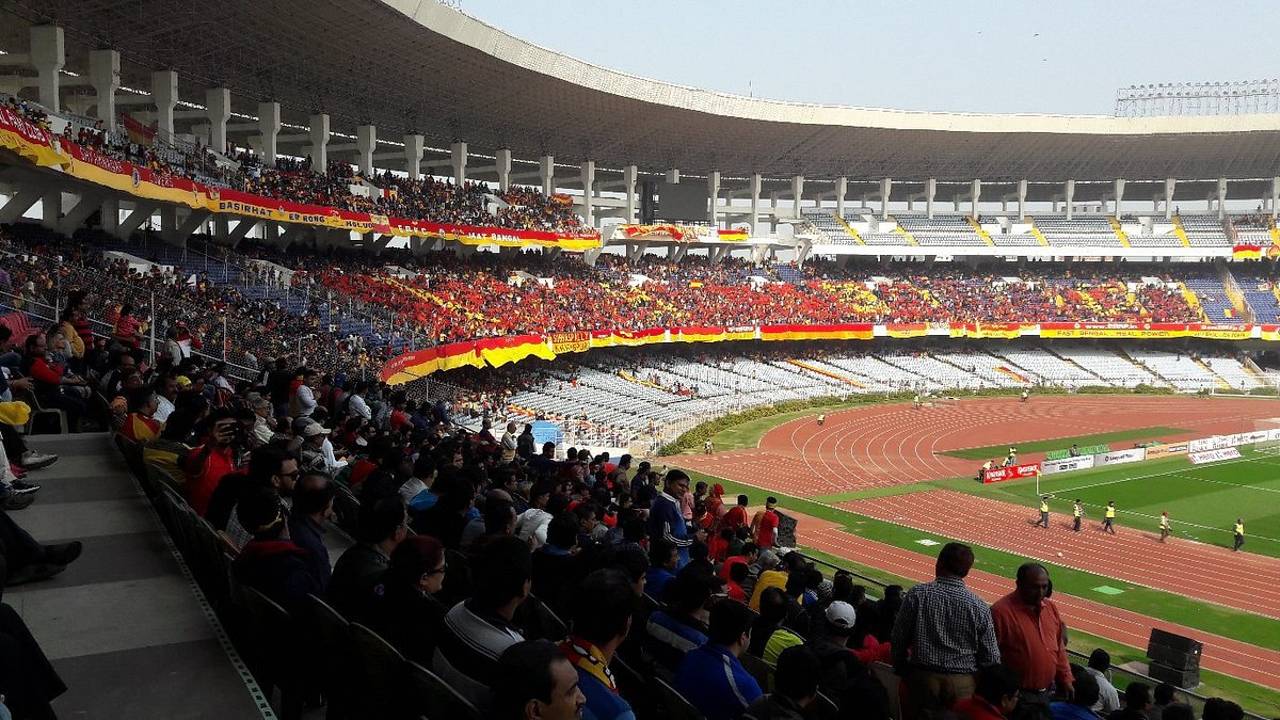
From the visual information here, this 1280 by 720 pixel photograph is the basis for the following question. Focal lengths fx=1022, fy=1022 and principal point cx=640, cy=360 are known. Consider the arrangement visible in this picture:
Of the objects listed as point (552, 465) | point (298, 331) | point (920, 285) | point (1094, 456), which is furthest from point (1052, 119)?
point (552, 465)

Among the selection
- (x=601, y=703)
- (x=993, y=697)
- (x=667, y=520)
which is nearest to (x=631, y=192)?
(x=667, y=520)

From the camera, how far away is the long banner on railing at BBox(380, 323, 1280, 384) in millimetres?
37000

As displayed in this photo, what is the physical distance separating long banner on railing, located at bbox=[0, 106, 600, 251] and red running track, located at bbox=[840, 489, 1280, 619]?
21861 millimetres

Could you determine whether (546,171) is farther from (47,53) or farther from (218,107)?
(47,53)

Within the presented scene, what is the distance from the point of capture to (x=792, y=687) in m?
4.20

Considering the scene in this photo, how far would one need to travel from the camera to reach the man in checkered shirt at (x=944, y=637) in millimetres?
5527

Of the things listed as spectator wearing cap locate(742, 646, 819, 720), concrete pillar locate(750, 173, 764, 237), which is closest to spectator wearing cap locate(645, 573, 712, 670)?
spectator wearing cap locate(742, 646, 819, 720)

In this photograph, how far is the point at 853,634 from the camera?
7.41m

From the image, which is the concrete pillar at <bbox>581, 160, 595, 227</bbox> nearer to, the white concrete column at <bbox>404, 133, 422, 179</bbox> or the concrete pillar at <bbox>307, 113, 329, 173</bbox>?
the white concrete column at <bbox>404, 133, 422, 179</bbox>

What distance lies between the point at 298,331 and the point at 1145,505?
2666cm

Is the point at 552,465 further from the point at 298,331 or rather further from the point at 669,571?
the point at 298,331

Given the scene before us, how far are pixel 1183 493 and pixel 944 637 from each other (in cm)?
3376

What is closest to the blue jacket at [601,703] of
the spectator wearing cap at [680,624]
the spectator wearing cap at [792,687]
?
the spectator wearing cap at [792,687]

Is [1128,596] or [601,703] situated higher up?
[601,703]
